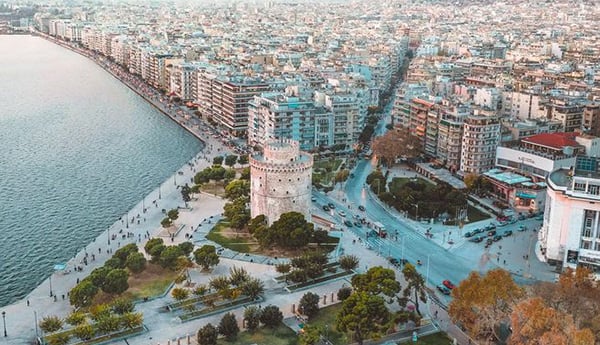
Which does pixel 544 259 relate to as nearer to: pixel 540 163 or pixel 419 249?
pixel 419 249

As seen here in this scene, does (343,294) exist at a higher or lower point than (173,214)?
lower

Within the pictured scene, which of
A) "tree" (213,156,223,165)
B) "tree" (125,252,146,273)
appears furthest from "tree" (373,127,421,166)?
"tree" (125,252,146,273)

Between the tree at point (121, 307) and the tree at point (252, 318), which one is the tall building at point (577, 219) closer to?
the tree at point (252, 318)

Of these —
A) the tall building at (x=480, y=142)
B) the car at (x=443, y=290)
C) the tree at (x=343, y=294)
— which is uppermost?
the tall building at (x=480, y=142)

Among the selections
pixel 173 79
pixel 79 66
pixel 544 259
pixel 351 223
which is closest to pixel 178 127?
pixel 173 79

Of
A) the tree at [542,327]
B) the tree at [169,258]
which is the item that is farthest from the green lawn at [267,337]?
the tree at [542,327]

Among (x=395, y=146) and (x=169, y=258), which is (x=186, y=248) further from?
(x=395, y=146)

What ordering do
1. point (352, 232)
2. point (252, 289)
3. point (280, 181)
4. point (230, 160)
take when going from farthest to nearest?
point (230, 160)
point (352, 232)
point (280, 181)
point (252, 289)

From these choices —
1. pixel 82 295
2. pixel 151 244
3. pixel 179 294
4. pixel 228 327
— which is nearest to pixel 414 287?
pixel 228 327
